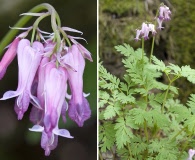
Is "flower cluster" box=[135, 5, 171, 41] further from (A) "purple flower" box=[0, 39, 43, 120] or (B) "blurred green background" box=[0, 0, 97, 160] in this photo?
(A) "purple flower" box=[0, 39, 43, 120]

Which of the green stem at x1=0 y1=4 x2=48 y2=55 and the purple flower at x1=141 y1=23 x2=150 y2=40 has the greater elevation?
the green stem at x1=0 y1=4 x2=48 y2=55

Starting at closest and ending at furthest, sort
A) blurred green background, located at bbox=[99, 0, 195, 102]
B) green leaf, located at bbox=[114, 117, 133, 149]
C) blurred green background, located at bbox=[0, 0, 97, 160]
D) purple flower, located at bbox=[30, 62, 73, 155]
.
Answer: purple flower, located at bbox=[30, 62, 73, 155] → blurred green background, located at bbox=[0, 0, 97, 160] → green leaf, located at bbox=[114, 117, 133, 149] → blurred green background, located at bbox=[99, 0, 195, 102]

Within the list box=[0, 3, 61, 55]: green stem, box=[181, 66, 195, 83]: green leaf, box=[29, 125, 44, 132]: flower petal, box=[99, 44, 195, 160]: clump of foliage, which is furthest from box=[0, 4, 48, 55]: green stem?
box=[181, 66, 195, 83]: green leaf

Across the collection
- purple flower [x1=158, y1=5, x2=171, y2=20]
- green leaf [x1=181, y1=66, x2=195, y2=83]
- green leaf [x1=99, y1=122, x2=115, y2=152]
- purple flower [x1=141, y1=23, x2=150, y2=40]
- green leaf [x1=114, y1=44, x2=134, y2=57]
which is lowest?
green leaf [x1=99, y1=122, x2=115, y2=152]

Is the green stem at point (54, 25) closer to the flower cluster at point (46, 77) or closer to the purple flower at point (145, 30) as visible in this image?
the flower cluster at point (46, 77)

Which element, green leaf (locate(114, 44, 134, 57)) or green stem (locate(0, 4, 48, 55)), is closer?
green stem (locate(0, 4, 48, 55))

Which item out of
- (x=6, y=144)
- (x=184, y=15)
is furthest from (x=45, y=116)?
(x=184, y=15)

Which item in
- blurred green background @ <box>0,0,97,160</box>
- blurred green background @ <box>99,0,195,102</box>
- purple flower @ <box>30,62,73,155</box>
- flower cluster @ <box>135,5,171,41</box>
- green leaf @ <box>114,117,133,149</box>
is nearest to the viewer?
purple flower @ <box>30,62,73,155</box>
